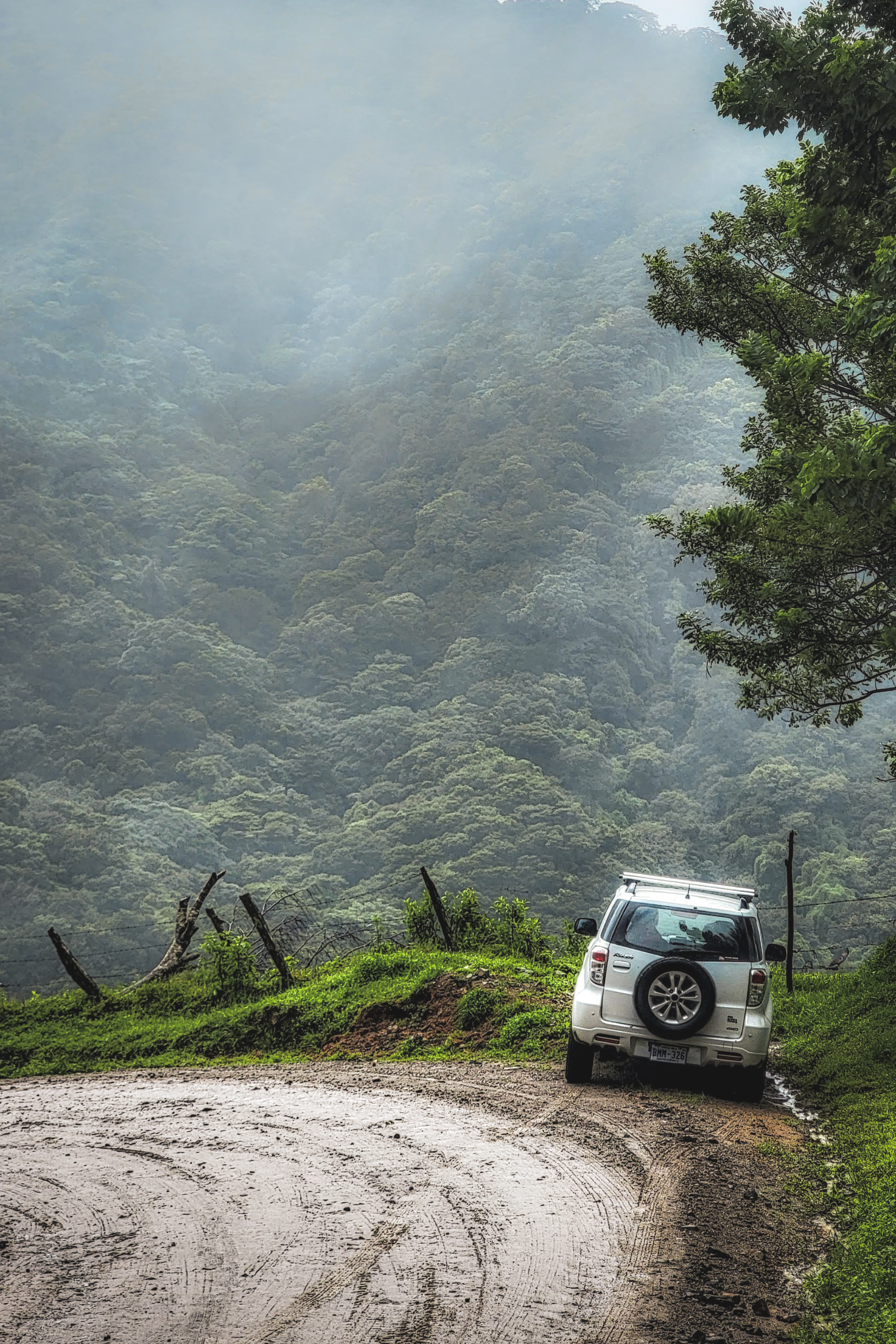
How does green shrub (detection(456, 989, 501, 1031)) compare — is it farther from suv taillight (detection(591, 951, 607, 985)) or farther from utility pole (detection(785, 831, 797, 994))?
utility pole (detection(785, 831, 797, 994))

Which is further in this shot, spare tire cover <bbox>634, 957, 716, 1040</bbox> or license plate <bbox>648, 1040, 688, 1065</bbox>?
license plate <bbox>648, 1040, 688, 1065</bbox>

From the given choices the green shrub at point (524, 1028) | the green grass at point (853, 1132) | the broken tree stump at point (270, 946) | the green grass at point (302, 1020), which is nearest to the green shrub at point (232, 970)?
the green grass at point (302, 1020)

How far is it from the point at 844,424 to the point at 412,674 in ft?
333

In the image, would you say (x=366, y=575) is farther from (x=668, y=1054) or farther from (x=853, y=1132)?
(x=853, y=1132)

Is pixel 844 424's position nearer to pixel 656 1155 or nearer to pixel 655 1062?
pixel 655 1062

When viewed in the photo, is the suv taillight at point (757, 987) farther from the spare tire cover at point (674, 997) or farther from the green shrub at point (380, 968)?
the green shrub at point (380, 968)

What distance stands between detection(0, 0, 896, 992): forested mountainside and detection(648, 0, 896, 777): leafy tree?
37.1 metres

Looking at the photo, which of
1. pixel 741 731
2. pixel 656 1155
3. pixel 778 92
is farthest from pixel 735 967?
pixel 741 731

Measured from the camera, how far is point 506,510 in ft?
424

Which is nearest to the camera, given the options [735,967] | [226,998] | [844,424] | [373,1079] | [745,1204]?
[745,1204]

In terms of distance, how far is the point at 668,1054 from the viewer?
30.8 ft

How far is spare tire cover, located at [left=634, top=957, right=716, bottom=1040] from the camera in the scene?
916 centimetres

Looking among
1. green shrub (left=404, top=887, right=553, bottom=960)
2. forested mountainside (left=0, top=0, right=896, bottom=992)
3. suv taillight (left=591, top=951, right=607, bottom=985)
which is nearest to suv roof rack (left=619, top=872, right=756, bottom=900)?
suv taillight (left=591, top=951, right=607, bottom=985)

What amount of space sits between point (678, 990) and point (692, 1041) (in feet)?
1.43
